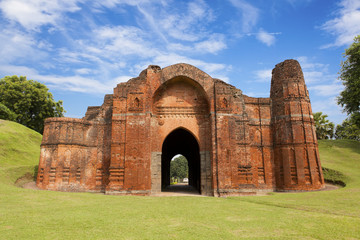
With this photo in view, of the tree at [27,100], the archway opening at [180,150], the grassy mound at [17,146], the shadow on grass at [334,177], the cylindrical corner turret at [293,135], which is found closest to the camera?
the cylindrical corner turret at [293,135]

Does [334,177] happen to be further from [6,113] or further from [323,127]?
[6,113]

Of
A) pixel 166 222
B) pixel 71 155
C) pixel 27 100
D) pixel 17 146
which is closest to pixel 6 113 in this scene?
pixel 27 100

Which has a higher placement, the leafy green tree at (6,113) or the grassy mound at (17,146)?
the leafy green tree at (6,113)

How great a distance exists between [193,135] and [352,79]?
17.4 metres

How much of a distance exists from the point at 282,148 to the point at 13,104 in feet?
108

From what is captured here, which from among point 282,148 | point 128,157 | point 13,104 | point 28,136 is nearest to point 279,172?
point 282,148

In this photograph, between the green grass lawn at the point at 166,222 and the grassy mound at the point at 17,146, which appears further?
the grassy mound at the point at 17,146

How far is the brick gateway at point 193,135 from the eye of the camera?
1508 centimetres

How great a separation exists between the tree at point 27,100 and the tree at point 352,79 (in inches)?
1404

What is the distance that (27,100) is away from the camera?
33.0 meters

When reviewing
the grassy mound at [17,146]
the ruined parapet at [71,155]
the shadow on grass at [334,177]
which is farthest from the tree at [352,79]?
the grassy mound at [17,146]

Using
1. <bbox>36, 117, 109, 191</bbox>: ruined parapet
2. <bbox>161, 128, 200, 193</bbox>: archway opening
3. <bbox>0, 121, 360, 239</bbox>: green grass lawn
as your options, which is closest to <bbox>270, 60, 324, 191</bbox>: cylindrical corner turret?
<bbox>0, 121, 360, 239</bbox>: green grass lawn

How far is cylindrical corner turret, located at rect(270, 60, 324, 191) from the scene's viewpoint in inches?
662

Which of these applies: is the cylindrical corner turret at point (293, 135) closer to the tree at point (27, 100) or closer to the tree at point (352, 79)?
the tree at point (352, 79)
